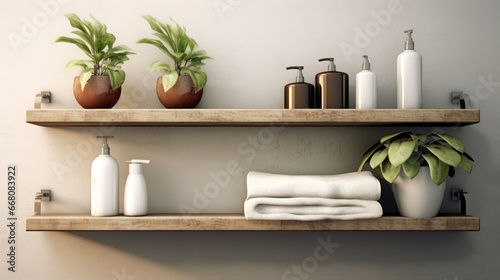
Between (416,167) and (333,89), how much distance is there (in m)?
0.31

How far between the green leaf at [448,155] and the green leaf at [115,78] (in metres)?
0.88

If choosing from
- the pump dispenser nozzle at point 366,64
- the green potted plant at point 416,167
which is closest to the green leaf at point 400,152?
the green potted plant at point 416,167

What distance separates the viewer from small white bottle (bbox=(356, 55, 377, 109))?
4.05ft

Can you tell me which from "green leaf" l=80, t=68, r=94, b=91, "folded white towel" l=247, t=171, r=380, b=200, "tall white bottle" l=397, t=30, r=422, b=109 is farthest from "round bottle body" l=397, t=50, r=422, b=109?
"green leaf" l=80, t=68, r=94, b=91

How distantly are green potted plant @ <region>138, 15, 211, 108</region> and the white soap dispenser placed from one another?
20cm

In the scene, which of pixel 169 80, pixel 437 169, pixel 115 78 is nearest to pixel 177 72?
pixel 169 80

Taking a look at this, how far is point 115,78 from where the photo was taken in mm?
1221

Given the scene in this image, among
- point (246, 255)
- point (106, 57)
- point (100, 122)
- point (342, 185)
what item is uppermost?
point (106, 57)

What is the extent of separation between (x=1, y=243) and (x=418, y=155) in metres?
1.24

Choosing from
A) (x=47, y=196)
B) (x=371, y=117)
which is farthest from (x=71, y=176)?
(x=371, y=117)

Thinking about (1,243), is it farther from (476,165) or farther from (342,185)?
(476,165)

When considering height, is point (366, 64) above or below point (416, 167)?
above

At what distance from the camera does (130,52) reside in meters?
1.29

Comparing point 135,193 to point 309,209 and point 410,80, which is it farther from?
point 410,80
